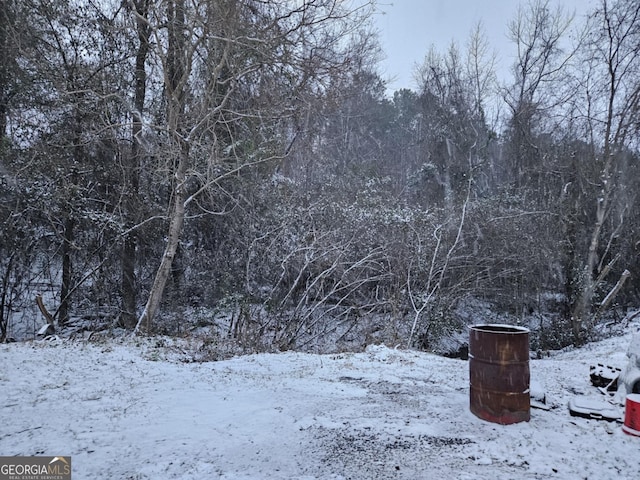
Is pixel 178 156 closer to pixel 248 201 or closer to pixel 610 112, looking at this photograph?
pixel 248 201

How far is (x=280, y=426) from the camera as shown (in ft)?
10.8

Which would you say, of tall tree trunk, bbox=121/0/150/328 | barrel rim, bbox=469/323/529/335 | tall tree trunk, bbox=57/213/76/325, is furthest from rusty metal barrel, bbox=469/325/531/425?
tall tree trunk, bbox=57/213/76/325

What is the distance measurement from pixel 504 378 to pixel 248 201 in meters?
7.32

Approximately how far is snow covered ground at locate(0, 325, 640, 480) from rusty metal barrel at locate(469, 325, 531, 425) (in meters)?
0.12

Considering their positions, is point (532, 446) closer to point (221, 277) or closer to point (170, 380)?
point (170, 380)

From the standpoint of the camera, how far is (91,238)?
378 inches

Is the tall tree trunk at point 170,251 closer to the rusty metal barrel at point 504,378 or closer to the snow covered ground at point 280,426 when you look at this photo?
the snow covered ground at point 280,426

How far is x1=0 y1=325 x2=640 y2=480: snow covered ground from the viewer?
2.62m

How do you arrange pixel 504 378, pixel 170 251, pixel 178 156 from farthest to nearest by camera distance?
pixel 178 156 < pixel 170 251 < pixel 504 378

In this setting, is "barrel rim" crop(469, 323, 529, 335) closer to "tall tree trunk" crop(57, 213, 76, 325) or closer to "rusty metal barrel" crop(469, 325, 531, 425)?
"rusty metal barrel" crop(469, 325, 531, 425)

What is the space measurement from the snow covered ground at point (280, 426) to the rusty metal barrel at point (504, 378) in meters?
0.12

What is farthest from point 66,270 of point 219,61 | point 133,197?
point 219,61

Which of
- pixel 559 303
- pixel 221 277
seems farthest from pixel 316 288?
pixel 559 303

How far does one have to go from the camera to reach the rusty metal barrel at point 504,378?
3.39 meters
